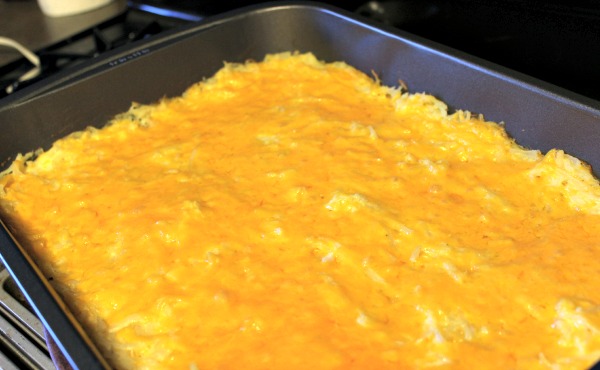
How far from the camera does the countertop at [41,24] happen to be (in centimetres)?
217

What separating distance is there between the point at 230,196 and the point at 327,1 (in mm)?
969

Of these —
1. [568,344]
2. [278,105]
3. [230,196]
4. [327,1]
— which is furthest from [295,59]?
[568,344]

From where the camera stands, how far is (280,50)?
1.83m

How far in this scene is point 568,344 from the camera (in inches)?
38.8

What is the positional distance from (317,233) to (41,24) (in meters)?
1.64

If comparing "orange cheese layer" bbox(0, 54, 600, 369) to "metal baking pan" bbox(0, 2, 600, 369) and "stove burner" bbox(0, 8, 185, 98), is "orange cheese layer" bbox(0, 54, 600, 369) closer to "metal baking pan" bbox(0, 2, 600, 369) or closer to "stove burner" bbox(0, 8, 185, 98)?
"metal baking pan" bbox(0, 2, 600, 369)

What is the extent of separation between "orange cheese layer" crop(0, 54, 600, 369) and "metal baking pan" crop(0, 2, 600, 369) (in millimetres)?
49

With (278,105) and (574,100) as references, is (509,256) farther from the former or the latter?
(278,105)

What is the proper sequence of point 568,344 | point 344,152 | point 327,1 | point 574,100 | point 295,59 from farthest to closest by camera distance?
point 327,1
point 295,59
point 344,152
point 574,100
point 568,344

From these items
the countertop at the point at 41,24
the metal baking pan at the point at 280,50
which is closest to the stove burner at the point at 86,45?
the countertop at the point at 41,24

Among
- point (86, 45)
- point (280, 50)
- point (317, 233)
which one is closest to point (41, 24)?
point (86, 45)

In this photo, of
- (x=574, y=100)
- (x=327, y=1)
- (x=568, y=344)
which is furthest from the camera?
(x=327, y=1)

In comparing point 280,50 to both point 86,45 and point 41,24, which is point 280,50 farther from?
point 41,24

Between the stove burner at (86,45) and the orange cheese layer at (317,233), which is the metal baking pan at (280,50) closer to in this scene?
the orange cheese layer at (317,233)
